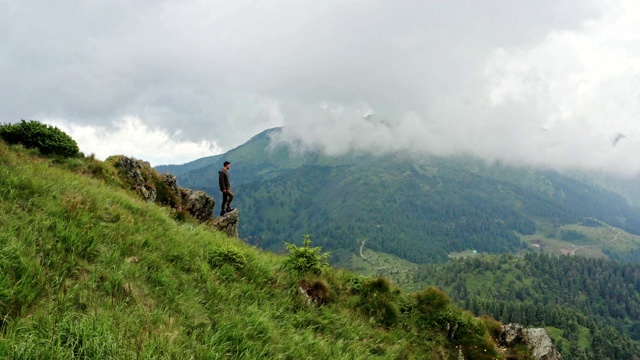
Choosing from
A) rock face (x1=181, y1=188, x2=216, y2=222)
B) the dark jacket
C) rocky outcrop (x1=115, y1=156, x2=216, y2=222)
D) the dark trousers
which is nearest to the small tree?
the dark trousers

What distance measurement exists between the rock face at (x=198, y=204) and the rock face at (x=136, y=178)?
2.33m

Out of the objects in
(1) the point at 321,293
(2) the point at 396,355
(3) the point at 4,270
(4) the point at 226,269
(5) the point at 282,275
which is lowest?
(2) the point at 396,355

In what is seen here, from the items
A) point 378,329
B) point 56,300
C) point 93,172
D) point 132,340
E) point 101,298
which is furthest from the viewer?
point 93,172

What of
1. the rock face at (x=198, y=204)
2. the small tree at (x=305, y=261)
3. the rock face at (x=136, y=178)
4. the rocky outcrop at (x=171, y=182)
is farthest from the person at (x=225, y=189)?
the small tree at (x=305, y=261)

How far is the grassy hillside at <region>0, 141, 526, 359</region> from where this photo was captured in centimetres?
494

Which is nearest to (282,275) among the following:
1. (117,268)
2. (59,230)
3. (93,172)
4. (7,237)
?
(117,268)

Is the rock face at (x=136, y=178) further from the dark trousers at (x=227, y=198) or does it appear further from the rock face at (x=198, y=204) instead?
the dark trousers at (x=227, y=198)

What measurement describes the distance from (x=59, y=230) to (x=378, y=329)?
9.01m

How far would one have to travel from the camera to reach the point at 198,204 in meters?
24.9

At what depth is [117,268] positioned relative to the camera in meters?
7.18

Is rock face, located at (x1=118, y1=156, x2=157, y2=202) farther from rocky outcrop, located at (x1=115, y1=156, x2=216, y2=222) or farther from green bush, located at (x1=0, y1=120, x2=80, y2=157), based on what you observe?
green bush, located at (x1=0, y1=120, x2=80, y2=157)

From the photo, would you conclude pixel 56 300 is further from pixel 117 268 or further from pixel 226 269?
pixel 226 269

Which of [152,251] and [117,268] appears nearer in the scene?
[117,268]

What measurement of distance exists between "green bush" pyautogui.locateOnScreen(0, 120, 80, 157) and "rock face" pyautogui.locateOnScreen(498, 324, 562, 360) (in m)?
25.3
